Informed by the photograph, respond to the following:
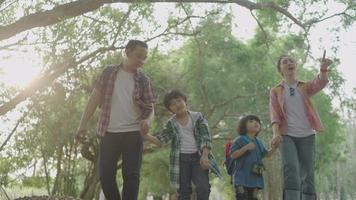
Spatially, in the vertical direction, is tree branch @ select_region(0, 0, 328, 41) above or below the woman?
Result: above

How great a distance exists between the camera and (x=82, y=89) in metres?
13.8

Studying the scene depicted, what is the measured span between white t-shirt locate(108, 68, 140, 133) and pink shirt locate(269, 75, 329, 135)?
1.36 meters

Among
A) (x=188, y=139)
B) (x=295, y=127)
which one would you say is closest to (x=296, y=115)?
(x=295, y=127)

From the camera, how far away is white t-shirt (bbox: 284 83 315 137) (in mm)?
4656

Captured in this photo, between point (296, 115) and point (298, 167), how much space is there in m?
A: 0.55

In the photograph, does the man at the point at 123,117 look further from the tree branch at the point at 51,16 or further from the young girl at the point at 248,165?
the tree branch at the point at 51,16

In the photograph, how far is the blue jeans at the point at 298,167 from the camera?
4387mm

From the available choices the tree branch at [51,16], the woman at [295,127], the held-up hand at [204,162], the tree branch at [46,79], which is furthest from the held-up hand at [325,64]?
the tree branch at [46,79]

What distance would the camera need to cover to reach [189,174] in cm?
487

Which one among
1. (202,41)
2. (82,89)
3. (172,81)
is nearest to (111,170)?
(82,89)

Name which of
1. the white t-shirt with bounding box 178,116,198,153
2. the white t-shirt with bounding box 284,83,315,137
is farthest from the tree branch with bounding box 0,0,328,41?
the white t-shirt with bounding box 284,83,315,137

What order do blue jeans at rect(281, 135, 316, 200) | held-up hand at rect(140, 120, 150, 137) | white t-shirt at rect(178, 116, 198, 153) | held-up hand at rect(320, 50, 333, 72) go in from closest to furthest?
held-up hand at rect(140, 120, 150, 137)
blue jeans at rect(281, 135, 316, 200)
held-up hand at rect(320, 50, 333, 72)
white t-shirt at rect(178, 116, 198, 153)

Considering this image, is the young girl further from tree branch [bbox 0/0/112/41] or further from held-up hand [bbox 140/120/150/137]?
tree branch [bbox 0/0/112/41]

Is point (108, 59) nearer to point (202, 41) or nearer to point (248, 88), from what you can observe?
point (202, 41)
